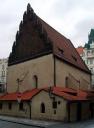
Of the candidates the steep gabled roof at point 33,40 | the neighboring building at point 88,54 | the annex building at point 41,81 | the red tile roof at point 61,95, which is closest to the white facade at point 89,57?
the neighboring building at point 88,54

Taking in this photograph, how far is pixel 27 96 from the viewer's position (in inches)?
1412

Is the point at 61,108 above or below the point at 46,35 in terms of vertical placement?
below

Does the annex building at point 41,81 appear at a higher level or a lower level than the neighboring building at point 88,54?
lower

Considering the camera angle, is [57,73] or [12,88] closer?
[57,73]

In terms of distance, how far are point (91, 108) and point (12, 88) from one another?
13.4m

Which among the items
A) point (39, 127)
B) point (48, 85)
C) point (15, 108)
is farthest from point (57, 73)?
point (39, 127)

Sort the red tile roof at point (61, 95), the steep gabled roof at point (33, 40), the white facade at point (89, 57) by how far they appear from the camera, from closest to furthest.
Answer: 1. the red tile roof at point (61, 95)
2. the steep gabled roof at point (33, 40)
3. the white facade at point (89, 57)

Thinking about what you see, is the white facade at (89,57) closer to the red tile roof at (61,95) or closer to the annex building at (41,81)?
the annex building at (41,81)

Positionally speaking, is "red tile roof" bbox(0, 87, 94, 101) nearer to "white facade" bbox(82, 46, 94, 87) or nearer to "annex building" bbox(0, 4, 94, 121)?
"annex building" bbox(0, 4, 94, 121)

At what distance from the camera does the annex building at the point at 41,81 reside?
105 ft

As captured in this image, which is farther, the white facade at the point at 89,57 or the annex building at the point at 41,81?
the white facade at the point at 89,57

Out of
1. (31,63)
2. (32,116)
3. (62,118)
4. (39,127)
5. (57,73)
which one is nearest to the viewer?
(39,127)

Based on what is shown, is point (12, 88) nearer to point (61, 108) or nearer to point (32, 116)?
point (32, 116)

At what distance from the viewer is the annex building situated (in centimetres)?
3194
